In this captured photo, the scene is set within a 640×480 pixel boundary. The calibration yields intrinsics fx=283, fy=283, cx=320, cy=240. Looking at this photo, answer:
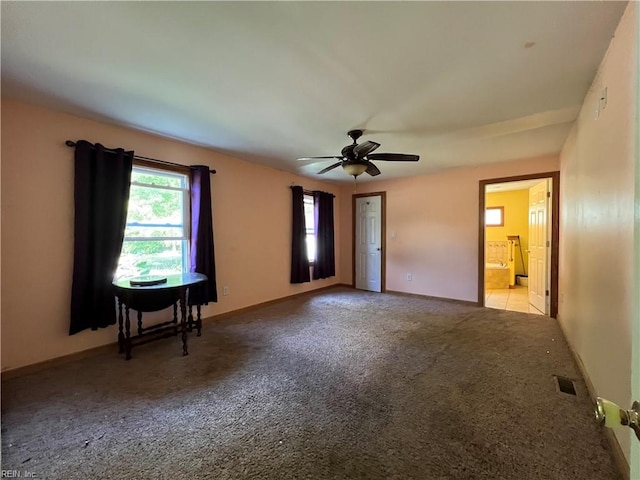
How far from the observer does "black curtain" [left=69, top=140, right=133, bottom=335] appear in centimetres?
258

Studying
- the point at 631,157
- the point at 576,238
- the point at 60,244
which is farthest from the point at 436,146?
the point at 60,244

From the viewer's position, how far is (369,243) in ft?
19.3

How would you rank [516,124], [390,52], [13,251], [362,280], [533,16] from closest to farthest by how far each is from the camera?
[533,16]
[390,52]
[13,251]
[516,124]
[362,280]

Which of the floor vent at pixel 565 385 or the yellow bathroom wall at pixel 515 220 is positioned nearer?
the floor vent at pixel 565 385

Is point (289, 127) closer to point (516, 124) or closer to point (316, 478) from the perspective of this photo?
point (516, 124)

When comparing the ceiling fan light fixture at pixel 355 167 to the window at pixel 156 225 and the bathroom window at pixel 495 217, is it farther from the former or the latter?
the bathroom window at pixel 495 217

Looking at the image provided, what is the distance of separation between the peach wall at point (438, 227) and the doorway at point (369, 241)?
0.13 m

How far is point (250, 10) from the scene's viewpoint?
1412mm

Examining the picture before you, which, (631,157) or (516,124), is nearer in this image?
(631,157)

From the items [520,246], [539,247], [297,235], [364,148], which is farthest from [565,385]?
[520,246]

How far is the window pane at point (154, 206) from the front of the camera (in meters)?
3.07

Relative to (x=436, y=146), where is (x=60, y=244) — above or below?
below

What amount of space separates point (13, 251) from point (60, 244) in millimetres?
297

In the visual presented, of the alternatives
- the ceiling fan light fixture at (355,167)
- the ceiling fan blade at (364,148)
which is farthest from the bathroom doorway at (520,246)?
the ceiling fan blade at (364,148)
